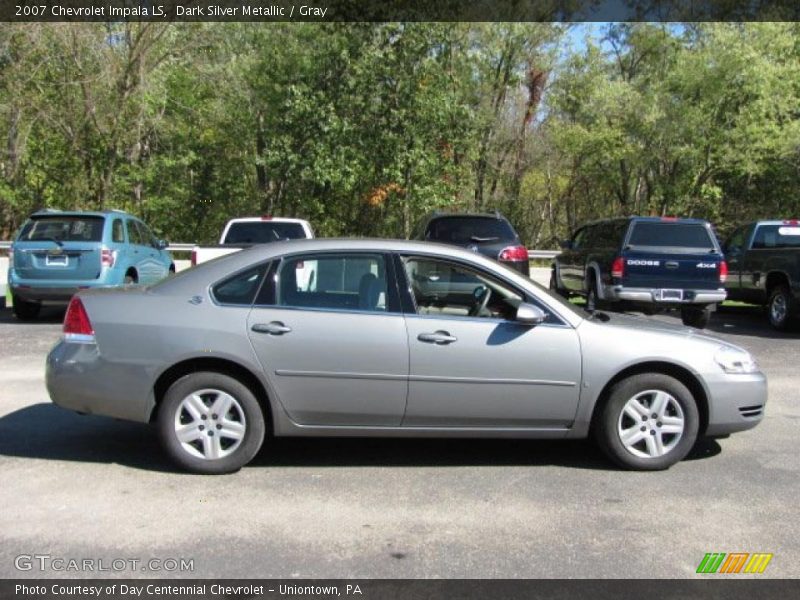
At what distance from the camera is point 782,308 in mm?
12375

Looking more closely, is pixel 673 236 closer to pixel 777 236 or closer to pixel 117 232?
pixel 777 236

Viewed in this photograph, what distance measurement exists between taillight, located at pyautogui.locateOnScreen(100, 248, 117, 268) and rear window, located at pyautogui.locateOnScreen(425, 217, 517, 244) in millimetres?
5006

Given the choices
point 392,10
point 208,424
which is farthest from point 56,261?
point 392,10

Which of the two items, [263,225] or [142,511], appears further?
[263,225]

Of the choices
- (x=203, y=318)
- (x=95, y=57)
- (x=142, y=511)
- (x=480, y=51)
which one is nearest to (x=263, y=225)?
(x=203, y=318)

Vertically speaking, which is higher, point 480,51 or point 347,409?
point 480,51

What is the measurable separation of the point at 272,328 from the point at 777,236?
38.5ft

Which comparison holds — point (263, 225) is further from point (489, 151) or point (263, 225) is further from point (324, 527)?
point (489, 151)

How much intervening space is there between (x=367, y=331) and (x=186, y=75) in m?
22.8

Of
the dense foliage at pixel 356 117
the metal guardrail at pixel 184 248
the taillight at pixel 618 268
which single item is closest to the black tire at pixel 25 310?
the metal guardrail at pixel 184 248

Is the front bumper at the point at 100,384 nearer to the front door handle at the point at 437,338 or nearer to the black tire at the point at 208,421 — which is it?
the black tire at the point at 208,421

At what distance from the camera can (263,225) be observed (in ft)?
42.3

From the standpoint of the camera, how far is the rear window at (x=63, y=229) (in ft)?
38.3

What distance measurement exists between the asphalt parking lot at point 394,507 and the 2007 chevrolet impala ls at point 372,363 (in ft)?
0.97
